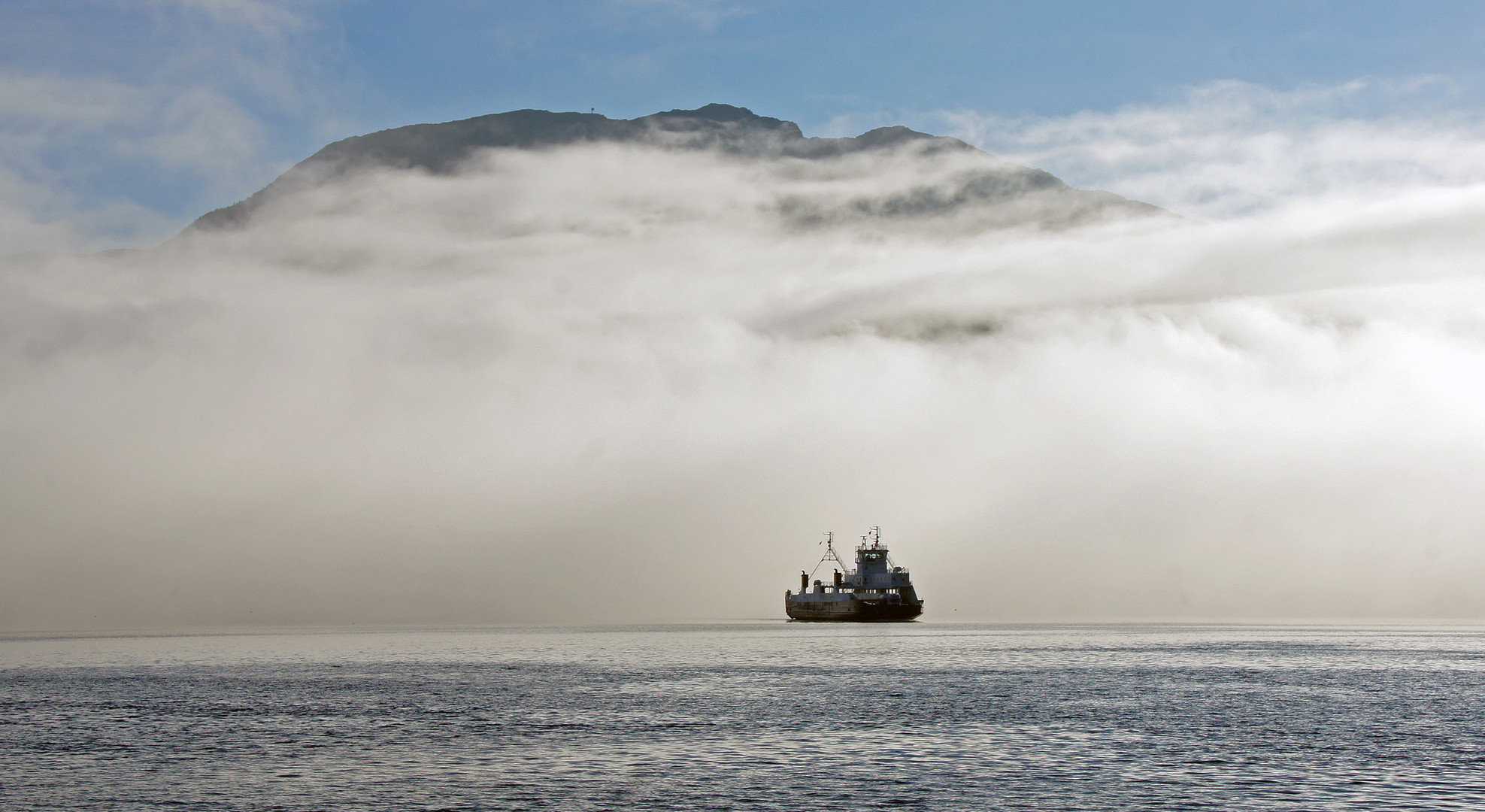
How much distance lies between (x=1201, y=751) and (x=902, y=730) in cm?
1674

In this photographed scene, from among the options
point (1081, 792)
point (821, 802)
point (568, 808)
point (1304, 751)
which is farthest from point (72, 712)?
point (1304, 751)

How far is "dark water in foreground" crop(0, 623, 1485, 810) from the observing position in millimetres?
47812

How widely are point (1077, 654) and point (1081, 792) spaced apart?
126836 mm

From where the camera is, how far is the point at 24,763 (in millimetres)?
56562

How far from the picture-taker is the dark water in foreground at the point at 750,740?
47812 millimetres

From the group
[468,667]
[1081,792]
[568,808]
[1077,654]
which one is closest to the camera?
[568,808]

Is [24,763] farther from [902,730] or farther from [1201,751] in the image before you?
[1201,751]

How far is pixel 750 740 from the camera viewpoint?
65125 millimetres

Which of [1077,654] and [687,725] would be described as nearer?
[687,725]

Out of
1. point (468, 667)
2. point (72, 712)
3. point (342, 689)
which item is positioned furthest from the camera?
point (468, 667)

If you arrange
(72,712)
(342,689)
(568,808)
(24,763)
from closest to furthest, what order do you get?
(568,808) → (24,763) → (72,712) → (342,689)

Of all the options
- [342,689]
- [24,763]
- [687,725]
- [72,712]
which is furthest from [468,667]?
[24,763]

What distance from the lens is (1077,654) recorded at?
16912cm

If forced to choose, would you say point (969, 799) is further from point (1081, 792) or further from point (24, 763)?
point (24, 763)
